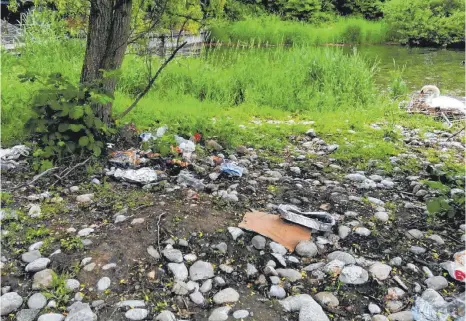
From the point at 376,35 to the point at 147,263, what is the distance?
24.4m

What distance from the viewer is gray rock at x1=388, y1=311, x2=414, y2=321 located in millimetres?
2147

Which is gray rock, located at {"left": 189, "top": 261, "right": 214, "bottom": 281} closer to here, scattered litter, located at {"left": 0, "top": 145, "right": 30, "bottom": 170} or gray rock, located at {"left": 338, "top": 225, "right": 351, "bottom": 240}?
gray rock, located at {"left": 338, "top": 225, "right": 351, "bottom": 240}

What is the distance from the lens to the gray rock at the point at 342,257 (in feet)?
8.40

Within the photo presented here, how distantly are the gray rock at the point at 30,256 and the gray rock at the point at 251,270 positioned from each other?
119 centimetres

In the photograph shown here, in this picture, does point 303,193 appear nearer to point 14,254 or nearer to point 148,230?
point 148,230

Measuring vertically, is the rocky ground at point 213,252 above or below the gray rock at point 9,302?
above

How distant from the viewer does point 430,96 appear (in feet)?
24.3

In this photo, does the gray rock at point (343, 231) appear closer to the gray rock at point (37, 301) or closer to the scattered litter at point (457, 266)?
the scattered litter at point (457, 266)

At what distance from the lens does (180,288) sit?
7.39 feet

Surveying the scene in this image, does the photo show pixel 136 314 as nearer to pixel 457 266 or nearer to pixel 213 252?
pixel 213 252

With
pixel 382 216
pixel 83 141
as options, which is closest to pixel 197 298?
pixel 382 216

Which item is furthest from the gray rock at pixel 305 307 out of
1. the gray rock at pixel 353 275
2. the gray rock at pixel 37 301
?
the gray rock at pixel 37 301

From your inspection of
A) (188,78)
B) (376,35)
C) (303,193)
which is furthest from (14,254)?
(376,35)

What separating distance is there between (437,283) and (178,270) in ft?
4.81
